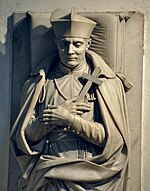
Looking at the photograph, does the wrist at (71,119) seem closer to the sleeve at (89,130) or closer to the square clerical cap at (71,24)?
the sleeve at (89,130)

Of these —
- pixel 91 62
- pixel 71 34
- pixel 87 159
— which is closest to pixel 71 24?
pixel 71 34

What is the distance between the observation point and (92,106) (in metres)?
3.08

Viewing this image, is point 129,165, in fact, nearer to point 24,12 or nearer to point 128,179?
point 128,179

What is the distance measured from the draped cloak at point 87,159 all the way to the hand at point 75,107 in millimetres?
45

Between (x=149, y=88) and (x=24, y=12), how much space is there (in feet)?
1.46

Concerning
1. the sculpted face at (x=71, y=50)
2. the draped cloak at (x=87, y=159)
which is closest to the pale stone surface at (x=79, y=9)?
the draped cloak at (x=87, y=159)

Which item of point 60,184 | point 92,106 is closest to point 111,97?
point 92,106

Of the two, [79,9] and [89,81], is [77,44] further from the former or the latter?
[79,9]

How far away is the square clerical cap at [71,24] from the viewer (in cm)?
304

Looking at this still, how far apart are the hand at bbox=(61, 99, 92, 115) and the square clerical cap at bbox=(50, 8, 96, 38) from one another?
0.62ft

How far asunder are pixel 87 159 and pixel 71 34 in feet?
1.16

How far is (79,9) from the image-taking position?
3256 mm

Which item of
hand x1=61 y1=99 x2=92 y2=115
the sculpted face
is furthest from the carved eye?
hand x1=61 y1=99 x2=92 y2=115

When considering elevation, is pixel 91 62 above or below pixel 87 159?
above
